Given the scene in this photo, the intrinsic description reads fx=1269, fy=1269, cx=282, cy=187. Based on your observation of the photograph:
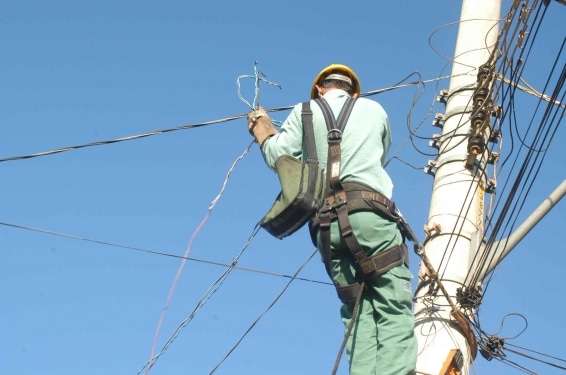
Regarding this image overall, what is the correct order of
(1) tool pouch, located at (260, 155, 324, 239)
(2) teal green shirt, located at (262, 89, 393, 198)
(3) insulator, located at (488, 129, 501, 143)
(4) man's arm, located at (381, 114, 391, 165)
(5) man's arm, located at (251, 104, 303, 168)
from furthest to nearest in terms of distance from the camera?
(3) insulator, located at (488, 129, 501, 143) → (4) man's arm, located at (381, 114, 391, 165) → (5) man's arm, located at (251, 104, 303, 168) → (2) teal green shirt, located at (262, 89, 393, 198) → (1) tool pouch, located at (260, 155, 324, 239)

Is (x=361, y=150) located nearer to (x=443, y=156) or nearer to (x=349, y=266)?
(x=349, y=266)

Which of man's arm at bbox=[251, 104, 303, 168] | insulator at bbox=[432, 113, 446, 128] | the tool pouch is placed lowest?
the tool pouch

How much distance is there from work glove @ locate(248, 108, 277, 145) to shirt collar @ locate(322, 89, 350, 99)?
1.11 ft

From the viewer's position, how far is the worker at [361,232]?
5.68 m

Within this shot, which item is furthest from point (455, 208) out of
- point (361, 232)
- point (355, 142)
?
point (361, 232)

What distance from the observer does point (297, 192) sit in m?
5.87

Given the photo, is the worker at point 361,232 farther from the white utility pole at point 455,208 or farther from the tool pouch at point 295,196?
the white utility pole at point 455,208

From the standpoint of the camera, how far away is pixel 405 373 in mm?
5547

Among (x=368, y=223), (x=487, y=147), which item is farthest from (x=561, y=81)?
(x=368, y=223)

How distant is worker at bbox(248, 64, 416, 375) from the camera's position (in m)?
5.68

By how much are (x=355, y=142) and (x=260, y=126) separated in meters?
0.70

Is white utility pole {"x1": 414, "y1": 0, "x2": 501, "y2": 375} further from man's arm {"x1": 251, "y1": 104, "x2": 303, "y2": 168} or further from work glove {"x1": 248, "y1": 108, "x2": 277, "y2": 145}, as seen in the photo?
man's arm {"x1": 251, "y1": 104, "x2": 303, "y2": 168}

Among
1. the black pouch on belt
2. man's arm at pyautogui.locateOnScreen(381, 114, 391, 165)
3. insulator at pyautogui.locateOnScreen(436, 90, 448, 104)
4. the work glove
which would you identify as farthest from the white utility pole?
the black pouch on belt

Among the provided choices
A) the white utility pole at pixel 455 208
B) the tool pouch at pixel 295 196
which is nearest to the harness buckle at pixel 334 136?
the tool pouch at pixel 295 196
